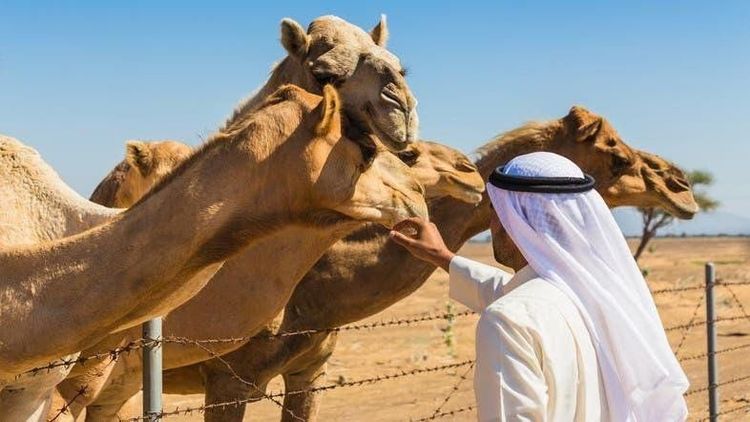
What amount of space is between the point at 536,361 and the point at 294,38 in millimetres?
4199

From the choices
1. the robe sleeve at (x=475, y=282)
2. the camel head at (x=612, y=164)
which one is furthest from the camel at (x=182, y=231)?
the camel head at (x=612, y=164)

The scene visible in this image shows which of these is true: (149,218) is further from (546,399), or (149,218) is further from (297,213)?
(546,399)

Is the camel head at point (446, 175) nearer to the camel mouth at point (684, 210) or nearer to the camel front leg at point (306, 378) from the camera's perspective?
→ the camel front leg at point (306, 378)

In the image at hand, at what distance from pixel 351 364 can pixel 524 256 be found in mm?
14293

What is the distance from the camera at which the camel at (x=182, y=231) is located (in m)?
3.84

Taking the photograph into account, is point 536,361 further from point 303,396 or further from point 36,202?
point 303,396

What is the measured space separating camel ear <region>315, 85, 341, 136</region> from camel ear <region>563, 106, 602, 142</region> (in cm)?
475

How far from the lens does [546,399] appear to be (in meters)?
2.69

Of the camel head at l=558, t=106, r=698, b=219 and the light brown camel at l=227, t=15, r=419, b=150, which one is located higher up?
the light brown camel at l=227, t=15, r=419, b=150

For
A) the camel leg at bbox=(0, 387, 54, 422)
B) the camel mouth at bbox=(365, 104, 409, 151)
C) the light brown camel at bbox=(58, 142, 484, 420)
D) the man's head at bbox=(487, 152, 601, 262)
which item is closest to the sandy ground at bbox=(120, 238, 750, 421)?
the light brown camel at bbox=(58, 142, 484, 420)

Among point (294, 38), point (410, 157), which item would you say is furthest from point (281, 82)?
point (410, 157)

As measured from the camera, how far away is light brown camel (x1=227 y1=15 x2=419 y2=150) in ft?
19.0

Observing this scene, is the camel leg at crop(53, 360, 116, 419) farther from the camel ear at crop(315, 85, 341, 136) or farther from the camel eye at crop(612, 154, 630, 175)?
the camel eye at crop(612, 154, 630, 175)

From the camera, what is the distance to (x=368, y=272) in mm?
7305
